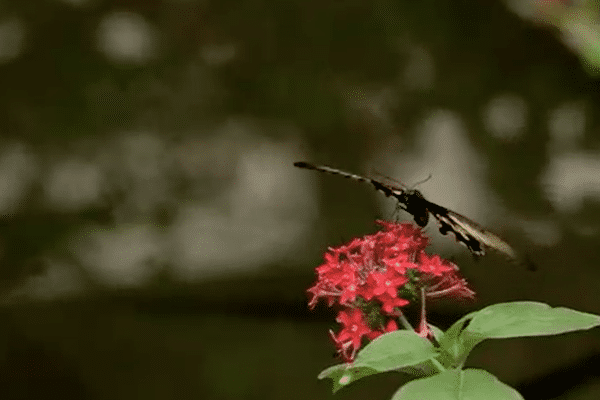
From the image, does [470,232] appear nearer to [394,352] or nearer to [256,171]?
[394,352]

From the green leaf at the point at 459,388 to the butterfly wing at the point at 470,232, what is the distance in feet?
0.55

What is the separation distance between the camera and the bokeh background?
1142 millimetres

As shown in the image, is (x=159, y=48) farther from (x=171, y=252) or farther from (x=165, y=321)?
(x=165, y=321)

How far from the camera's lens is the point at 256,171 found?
1198 millimetres

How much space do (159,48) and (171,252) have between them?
1.24ft

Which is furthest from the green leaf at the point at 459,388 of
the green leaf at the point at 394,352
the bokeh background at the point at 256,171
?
the bokeh background at the point at 256,171

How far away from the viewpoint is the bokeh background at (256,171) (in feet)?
3.75

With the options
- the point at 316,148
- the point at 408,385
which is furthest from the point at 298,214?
the point at 408,385

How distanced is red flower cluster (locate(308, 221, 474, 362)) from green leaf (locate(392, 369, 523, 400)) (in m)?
0.10

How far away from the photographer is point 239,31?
1207mm

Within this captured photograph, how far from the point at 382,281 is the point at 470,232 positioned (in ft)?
0.51

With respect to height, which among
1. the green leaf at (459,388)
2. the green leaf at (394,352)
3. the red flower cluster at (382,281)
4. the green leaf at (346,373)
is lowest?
the green leaf at (459,388)

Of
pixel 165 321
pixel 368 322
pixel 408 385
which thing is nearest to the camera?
pixel 408 385

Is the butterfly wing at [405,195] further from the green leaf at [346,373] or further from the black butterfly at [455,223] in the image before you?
the green leaf at [346,373]
